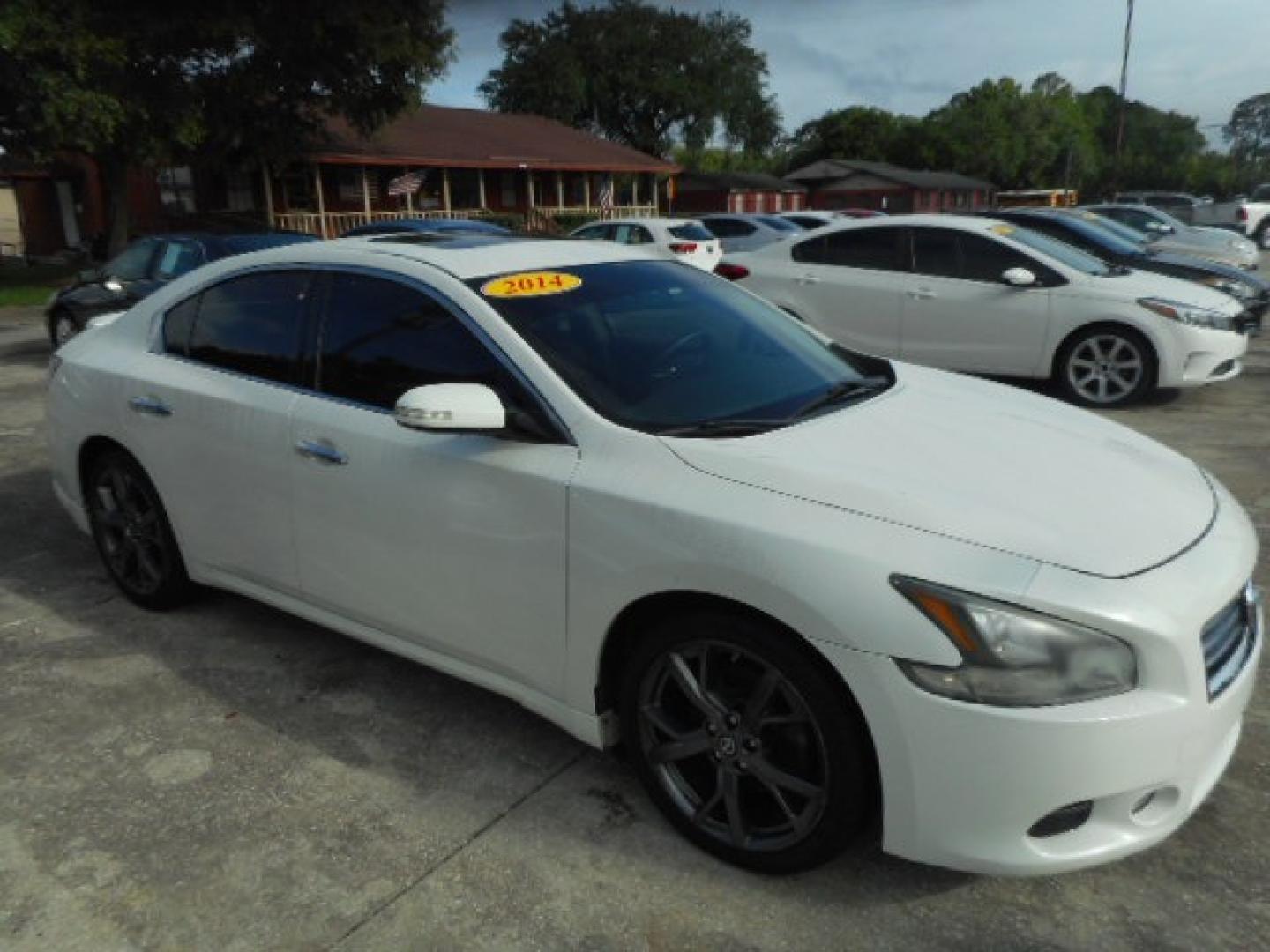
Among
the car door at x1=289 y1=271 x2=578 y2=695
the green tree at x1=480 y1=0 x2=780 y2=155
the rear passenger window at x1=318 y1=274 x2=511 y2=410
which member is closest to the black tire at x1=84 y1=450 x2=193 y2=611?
the car door at x1=289 y1=271 x2=578 y2=695

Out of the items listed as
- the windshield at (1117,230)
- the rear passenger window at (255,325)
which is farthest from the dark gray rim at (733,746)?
the windshield at (1117,230)

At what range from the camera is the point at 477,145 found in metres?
37.4

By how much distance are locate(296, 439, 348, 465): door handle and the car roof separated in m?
0.64

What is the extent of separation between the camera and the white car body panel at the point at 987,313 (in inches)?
301

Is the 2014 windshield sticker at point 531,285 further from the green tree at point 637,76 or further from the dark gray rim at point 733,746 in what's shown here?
the green tree at point 637,76

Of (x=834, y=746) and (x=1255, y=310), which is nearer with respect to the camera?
(x=834, y=746)

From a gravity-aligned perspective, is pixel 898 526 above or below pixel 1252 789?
above

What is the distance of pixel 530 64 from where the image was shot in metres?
61.2

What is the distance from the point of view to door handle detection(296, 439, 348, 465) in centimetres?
313

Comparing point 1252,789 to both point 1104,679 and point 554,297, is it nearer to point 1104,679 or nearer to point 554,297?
point 1104,679

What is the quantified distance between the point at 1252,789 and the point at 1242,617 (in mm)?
720

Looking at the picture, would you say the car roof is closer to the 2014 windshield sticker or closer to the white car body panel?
the 2014 windshield sticker

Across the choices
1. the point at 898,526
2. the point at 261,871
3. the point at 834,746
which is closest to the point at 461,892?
the point at 261,871

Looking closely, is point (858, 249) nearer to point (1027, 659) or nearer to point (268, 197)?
point (1027, 659)
